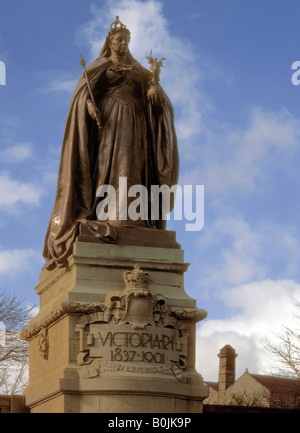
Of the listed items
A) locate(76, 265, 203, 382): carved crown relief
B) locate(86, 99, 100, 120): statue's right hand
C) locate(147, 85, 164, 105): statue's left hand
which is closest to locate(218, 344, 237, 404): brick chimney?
locate(147, 85, 164, 105): statue's left hand

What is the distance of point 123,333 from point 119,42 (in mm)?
5628

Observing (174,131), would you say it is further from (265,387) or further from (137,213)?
(265,387)

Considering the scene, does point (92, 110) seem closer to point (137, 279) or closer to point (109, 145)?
point (109, 145)

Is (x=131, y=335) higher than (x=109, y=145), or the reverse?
Answer: (x=109, y=145)

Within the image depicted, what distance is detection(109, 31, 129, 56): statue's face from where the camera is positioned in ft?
63.8

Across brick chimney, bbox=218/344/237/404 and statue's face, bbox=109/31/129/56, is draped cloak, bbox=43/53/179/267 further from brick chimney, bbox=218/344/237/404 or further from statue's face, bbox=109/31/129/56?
brick chimney, bbox=218/344/237/404

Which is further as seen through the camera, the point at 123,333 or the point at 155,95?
the point at 155,95

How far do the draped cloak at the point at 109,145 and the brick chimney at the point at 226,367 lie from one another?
3720 cm

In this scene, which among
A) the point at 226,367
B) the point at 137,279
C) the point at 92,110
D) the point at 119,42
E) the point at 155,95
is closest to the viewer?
the point at 137,279

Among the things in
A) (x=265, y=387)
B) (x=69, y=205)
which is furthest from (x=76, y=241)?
(x=265, y=387)

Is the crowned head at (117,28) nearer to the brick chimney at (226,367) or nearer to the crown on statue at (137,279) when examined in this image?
the crown on statue at (137,279)

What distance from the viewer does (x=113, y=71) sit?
19.3 metres

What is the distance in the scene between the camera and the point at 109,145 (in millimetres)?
19000

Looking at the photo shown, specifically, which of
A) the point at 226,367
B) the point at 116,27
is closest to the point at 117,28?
the point at 116,27
